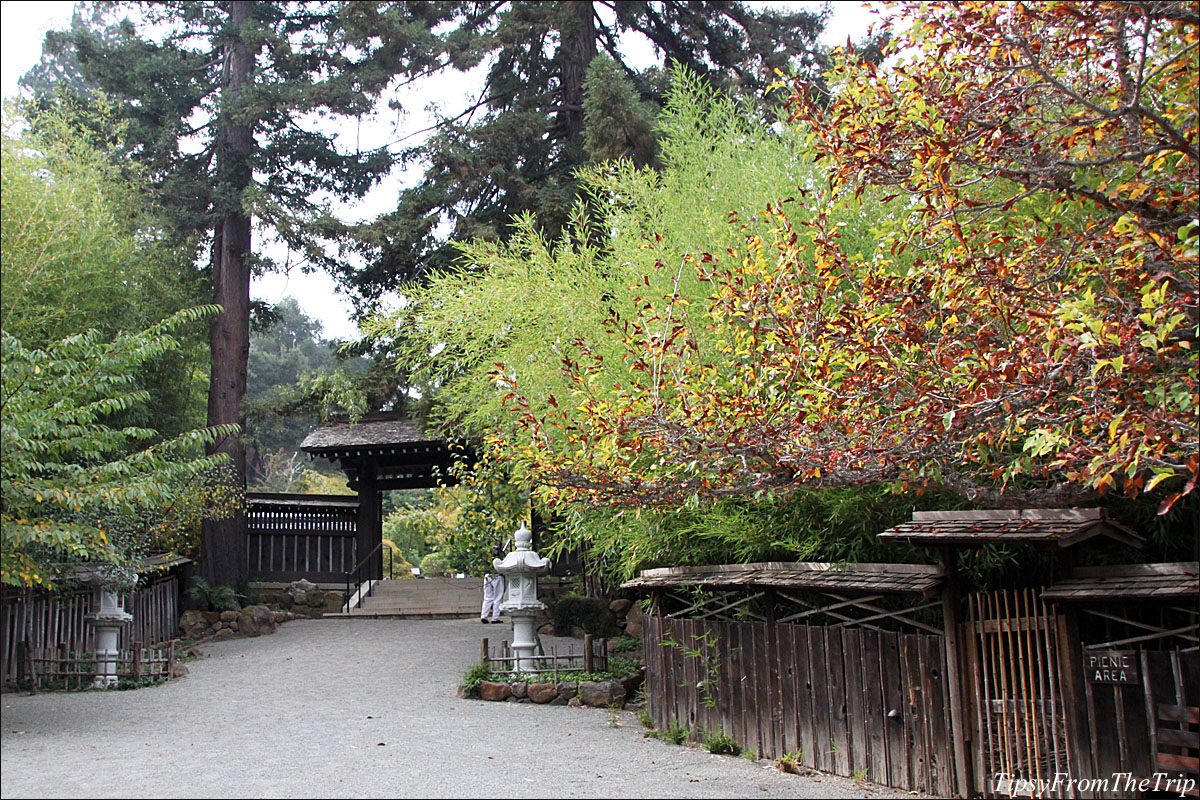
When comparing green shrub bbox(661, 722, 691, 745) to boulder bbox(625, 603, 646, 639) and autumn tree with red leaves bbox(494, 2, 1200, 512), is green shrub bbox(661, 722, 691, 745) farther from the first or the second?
boulder bbox(625, 603, 646, 639)

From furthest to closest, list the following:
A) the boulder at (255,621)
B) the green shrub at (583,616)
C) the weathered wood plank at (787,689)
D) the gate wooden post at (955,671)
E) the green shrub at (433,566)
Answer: the green shrub at (433,566)
the boulder at (255,621)
the green shrub at (583,616)
the weathered wood plank at (787,689)
the gate wooden post at (955,671)

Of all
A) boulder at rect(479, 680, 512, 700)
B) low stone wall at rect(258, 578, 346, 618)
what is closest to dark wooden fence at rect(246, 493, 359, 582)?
low stone wall at rect(258, 578, 346, 618)

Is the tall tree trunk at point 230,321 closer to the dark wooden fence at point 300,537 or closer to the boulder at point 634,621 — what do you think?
the dark wooden fence at point 300,537

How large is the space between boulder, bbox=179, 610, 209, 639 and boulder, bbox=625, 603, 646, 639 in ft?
23.1

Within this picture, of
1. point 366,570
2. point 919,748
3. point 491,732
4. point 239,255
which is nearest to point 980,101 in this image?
point 919,748

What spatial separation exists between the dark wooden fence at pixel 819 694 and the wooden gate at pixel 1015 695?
0.27 metres

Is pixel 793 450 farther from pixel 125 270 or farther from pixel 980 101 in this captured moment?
pixel 125 270

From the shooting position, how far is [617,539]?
8727mm

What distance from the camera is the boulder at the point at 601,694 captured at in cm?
970

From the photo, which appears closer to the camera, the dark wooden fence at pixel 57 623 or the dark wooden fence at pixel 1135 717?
the dark wooden fence at pixel 1135 717

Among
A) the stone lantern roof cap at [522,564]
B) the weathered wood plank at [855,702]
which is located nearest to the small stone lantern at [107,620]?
the stone lantern roof cap at [522,564]

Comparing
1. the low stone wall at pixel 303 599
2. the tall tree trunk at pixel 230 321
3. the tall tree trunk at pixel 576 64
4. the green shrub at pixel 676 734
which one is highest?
the tall tree trunk at pixel 576 64

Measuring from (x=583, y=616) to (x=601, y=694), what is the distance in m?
4.62

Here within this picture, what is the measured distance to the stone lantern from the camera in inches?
424
